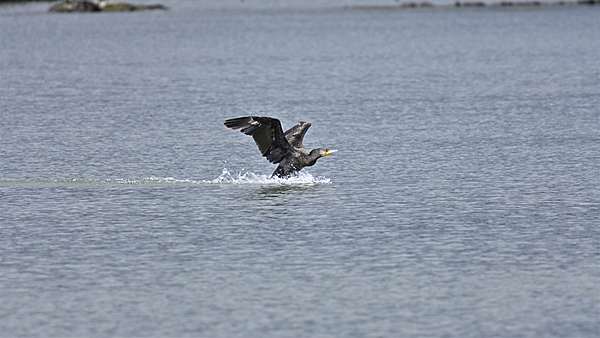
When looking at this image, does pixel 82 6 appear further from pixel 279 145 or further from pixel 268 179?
pixel 279 145

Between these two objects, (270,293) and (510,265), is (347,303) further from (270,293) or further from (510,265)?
(510,265)

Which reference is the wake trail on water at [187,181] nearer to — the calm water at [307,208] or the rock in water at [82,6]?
the calm water at [307,208]

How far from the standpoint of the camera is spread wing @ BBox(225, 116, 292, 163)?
67.4 ft

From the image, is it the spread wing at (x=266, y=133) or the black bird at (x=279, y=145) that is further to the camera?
the black bird at (x=279, y=145)

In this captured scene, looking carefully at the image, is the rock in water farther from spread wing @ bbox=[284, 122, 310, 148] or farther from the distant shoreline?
spread wing @ bbox=[284, 122, 310, 148]

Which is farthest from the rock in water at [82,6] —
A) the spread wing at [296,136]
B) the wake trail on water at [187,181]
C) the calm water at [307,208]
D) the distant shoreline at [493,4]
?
the spread wing at [296,136]

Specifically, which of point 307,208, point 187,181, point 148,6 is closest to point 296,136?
point 187,181

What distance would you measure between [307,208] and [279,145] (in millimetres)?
2835

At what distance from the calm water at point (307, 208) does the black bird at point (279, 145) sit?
1.95 feet

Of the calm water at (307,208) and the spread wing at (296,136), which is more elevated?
the spread wing at (296,136)

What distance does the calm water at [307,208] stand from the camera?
12984 millimetres

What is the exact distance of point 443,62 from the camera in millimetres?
53531

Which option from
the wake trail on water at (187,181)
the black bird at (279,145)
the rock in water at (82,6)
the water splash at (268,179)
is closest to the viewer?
the black bird at (279,145)

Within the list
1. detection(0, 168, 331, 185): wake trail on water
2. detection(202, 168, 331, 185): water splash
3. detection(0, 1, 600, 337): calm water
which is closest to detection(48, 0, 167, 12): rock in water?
detection(0, 1, 600, 337): calm water
